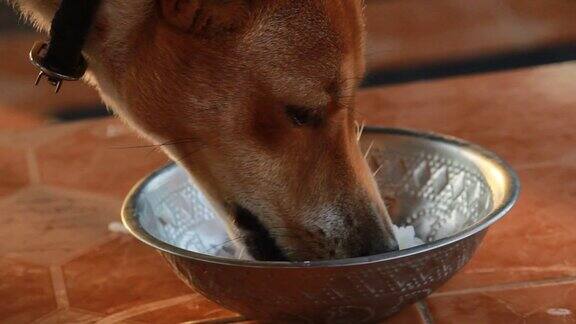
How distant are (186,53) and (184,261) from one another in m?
0.30

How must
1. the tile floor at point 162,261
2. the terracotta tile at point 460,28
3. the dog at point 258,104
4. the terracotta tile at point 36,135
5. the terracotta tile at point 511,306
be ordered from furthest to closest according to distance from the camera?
the terracotta tile at point 460,28 → the terracotta tile at point 36,135 → the tile floor at point 162,261 → the terracotta tile at point 511,306 → the dog at point 258,104

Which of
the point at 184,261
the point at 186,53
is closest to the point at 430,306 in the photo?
the point at 184,261

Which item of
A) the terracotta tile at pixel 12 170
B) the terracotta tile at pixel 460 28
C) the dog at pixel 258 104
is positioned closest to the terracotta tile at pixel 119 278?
the dog at pixel 258 104

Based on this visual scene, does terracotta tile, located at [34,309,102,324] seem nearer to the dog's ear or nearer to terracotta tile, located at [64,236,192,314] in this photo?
terracotta tile, located at [64,236,192,314]

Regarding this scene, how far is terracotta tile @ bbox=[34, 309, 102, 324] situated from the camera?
1.67 metres

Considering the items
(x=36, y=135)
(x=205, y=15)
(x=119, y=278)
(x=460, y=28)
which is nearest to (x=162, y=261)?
(x=119, y=278)

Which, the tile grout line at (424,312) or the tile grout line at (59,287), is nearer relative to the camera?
the tile grout line at (424,312)

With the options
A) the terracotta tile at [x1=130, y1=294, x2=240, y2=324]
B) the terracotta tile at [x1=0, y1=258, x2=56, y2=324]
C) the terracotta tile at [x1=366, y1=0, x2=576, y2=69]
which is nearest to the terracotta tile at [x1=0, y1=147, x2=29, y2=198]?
the terracotta tile at [x1=0, y1=258, x2=56, y2=324]

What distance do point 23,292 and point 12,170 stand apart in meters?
0.78

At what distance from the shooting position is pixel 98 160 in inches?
99.2

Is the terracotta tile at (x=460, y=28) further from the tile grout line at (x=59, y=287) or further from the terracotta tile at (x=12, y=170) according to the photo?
the tile grout line at (x=59, y=287)

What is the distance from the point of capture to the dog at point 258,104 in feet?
A: 4.60

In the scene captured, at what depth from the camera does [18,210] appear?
2215 mm

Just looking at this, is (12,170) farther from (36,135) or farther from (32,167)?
(36,135)
